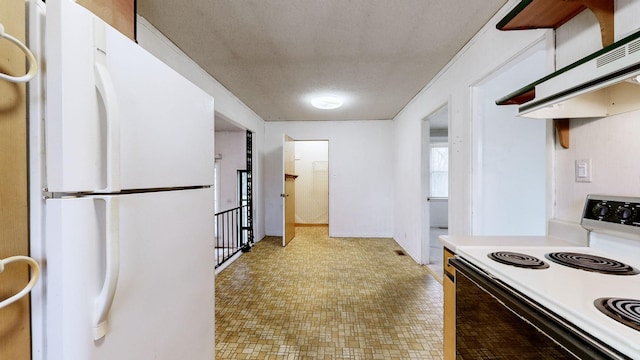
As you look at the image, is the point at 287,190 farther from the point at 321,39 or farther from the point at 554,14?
the point at 554,14

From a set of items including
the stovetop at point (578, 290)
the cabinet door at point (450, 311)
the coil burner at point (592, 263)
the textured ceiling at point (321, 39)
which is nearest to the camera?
the stovetop at point (578, 290)

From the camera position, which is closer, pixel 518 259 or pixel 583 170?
pixel 518 259

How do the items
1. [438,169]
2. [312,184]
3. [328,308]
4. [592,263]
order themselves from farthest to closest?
1. [312,184]
2. [438,169]
3. [328,308]
4. [592,263]

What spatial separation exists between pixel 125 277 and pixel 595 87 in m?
1.61

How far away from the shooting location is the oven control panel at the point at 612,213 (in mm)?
1025

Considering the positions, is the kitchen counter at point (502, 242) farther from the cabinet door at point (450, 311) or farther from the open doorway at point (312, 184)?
the open doorway at point (312, 184)

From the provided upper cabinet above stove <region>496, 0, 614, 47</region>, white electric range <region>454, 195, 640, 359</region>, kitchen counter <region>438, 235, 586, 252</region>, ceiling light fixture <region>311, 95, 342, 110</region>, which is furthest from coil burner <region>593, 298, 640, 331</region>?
ceiling light fixture <region>311, 95, 342, 110</region>

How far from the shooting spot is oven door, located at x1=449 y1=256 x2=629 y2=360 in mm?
668

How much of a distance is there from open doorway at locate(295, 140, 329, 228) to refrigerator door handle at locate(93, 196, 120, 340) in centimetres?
614

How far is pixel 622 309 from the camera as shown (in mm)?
683

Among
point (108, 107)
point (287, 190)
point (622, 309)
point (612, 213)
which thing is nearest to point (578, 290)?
point (622, 309)

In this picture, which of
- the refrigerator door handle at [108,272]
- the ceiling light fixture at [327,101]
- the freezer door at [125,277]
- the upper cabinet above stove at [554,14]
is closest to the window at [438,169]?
the ceiling light fixture at [327,101]

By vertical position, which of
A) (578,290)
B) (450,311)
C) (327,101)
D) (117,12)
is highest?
(327,101)

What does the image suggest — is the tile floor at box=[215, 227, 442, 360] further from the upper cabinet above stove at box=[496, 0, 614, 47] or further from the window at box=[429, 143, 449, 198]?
the window at box=[429, 143, 449, 198]
